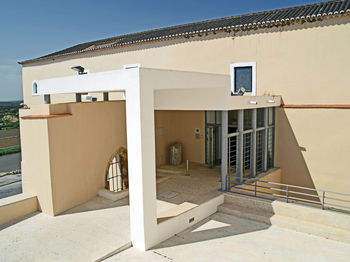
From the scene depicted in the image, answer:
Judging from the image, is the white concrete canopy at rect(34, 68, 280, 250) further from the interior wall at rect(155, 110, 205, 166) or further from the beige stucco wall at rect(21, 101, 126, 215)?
the interior wall at rect(155, 110, 205, 166)

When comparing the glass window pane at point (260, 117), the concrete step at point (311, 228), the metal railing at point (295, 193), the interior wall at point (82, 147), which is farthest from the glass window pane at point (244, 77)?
the concrete step at point (311, 228)

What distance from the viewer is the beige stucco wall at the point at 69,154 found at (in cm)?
892

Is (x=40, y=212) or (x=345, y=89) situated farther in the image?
(x=345, y=89)

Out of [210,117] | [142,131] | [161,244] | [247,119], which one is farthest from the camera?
[210,117]

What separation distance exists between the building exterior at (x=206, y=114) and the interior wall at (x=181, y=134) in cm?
5

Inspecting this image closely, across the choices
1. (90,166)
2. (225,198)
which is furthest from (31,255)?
(225,198)

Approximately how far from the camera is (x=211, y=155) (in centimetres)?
1401

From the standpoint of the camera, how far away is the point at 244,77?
1337 centimetres

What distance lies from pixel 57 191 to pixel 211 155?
739cm

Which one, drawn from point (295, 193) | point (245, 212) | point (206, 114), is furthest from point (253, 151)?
point (206, 114)

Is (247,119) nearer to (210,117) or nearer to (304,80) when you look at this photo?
(210,117)

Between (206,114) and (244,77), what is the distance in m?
2.48

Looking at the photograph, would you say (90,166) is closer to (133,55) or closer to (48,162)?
(48,162)

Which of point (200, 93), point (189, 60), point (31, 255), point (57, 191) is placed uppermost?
point (189, 60)
